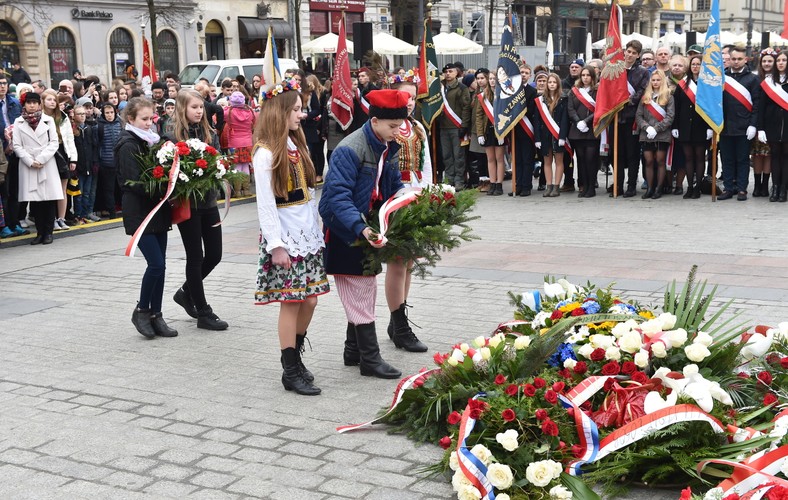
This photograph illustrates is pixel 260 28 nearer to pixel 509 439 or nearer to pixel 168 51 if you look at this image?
pixel 168 51

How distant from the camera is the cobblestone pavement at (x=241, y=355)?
4781 millimetres

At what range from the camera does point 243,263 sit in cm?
1062

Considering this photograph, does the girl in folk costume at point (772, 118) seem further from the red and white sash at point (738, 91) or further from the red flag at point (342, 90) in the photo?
the red flag at point (342, 90)

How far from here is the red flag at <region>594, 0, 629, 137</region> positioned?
47.2ft

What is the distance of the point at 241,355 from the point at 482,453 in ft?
10.2

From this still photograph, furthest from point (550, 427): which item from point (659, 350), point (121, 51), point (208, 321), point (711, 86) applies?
point (121, 51)

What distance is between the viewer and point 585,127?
48.6 ft

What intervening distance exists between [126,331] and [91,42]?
3479cm

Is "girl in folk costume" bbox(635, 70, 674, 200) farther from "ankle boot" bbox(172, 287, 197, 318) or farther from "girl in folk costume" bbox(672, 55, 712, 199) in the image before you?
"ankle boot" bbox(172, 287, 197, 318)

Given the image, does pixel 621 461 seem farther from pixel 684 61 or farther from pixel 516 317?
pixel 684 61

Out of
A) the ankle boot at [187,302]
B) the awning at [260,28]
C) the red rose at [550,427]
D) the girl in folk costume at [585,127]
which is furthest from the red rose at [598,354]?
the awning at [260,28]

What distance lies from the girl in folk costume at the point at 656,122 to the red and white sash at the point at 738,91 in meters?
0.79

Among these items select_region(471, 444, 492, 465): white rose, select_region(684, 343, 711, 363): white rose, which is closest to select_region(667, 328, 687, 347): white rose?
select_region(684, 343, 711, 363): white rose

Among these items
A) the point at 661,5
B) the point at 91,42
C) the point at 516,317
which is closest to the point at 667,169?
the point at 516,317
